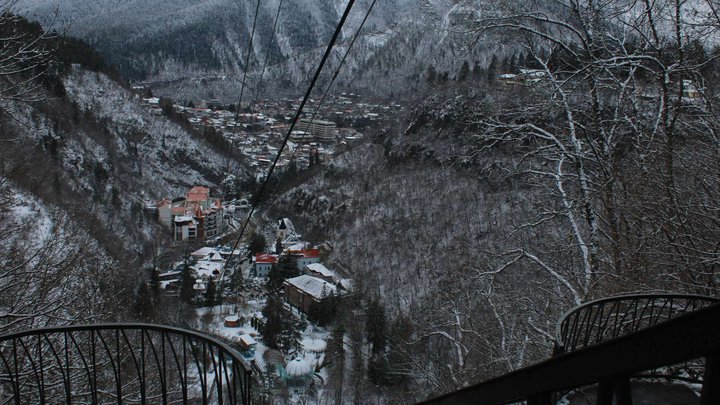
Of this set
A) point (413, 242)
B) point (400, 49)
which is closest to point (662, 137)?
point (413, 242)

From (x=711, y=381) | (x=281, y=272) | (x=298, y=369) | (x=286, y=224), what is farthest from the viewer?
(x=286, y=224)

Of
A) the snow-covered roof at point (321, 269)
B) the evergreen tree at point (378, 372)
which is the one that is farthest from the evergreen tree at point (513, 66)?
the snow-covered roof at point (321, 269)

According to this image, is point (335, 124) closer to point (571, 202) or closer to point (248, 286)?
point (248, 286)

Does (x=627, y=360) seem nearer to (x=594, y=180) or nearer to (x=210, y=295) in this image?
(x=594, y=180)

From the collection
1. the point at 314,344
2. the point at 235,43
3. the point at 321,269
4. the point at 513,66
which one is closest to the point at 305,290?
the point at 321,269

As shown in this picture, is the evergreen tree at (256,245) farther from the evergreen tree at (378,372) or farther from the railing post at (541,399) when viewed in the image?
the railing post at (541,399)
